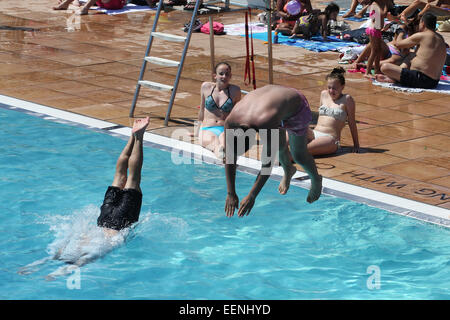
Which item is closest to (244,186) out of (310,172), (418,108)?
(310,172)

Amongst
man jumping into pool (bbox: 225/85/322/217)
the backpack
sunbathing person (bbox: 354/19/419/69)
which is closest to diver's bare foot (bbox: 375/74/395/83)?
sunbathing person (bbox: 354/19/419/69)

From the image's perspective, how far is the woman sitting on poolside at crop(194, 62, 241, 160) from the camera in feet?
34.3

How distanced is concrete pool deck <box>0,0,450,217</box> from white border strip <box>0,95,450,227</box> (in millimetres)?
158

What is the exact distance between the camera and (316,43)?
1781 centimetres

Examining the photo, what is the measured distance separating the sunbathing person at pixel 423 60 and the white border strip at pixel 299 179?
468 cm

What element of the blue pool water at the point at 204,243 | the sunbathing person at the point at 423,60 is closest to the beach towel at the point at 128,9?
the sunbathing person at the point at 423,60

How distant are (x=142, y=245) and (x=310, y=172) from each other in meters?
2.12

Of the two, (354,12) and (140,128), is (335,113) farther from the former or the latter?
(354,12)

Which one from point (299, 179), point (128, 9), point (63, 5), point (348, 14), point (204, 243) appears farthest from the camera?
point (128, 9)

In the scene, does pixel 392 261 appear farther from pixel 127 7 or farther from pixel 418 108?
pixel 127 7

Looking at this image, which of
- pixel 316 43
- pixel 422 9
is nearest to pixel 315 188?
pixel 316 43

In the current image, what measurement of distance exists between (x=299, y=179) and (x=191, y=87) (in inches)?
180
